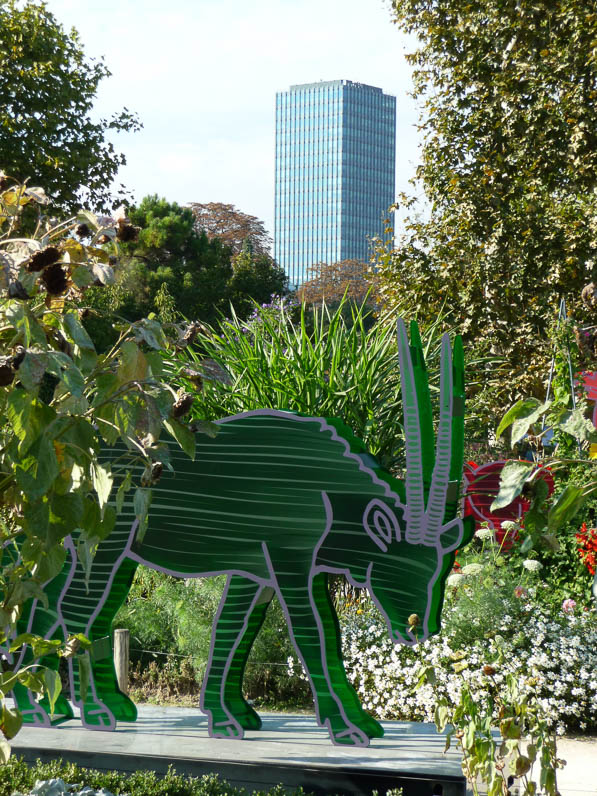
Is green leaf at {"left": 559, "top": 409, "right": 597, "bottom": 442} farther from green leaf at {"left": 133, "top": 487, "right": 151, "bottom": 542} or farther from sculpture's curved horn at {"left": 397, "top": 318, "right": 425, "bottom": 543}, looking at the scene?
sculpture's curved horn at {"left": 397, "top": 318, "right": 425, "bottom": 543}

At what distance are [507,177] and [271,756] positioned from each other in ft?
31.4

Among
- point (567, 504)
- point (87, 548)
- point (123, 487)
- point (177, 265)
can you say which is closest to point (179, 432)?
point (123, 487)

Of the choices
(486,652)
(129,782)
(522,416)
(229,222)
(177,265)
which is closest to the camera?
(522,416)

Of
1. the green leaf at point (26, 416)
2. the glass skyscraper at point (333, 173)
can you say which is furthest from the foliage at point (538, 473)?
the glass skyscraper at point (333, 173)

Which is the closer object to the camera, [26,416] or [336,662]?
[26,416]

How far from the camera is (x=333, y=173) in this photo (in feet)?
318

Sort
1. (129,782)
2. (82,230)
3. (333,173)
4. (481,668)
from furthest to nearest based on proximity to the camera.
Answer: (333,173), (481,668), (129,782), (82,230)

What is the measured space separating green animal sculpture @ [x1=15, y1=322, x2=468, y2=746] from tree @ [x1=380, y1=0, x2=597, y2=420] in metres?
6.70

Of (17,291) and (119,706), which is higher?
(17,291)

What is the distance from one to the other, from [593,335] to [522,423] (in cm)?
50

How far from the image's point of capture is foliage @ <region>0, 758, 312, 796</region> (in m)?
4.20

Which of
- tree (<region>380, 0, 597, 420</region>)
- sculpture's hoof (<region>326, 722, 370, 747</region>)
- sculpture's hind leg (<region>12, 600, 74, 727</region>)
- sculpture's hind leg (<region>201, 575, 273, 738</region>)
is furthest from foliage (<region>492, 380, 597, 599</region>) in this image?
tree (<region>380, 0, 597, 420</region>)

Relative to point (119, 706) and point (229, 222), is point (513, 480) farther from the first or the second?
point (229, 222)

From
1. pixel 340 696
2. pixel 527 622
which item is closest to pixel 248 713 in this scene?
pixel 340 696
